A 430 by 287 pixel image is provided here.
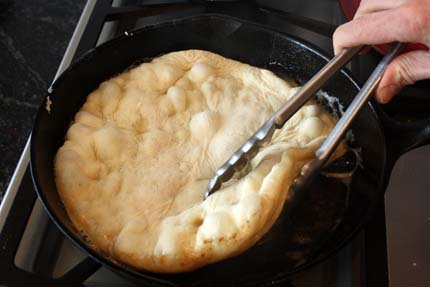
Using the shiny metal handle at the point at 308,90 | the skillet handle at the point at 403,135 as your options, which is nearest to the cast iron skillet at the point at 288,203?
the skillet handle at the point at 403,135

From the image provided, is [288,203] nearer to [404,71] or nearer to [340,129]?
[340,129]

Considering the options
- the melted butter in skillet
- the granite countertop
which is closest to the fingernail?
the melted butter in skillet

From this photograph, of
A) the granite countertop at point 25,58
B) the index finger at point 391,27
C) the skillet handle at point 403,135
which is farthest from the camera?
the granite countertop at point 25,58

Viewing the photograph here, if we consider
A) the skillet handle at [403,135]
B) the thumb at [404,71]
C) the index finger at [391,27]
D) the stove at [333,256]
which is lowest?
the stove at [333,256]

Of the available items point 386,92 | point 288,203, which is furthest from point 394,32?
point 288,203

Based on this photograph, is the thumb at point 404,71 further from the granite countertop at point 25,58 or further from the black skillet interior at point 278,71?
the granite countertop at point 25,58

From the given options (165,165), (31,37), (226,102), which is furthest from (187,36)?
(31,37)

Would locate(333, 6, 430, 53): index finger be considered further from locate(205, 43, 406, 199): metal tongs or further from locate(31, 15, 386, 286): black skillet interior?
locate(31, 15, 386, 286): black skillet interior
